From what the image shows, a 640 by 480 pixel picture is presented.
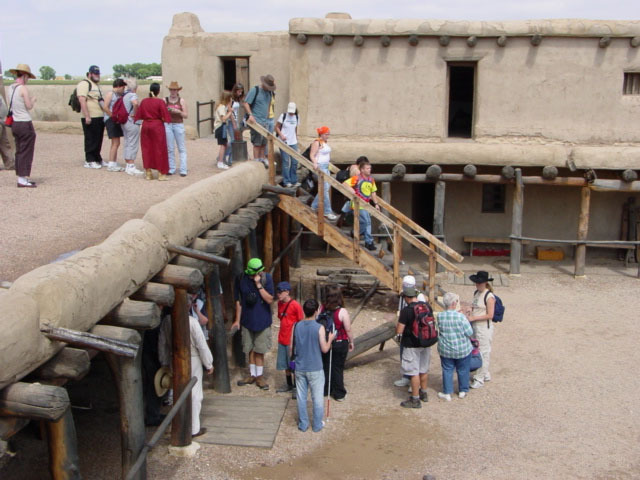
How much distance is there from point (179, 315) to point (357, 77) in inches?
382

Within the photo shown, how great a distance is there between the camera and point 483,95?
52.1 feet

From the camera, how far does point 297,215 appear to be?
12102 mm

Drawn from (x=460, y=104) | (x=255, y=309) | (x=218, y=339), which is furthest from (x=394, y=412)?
(x=460, y=104)

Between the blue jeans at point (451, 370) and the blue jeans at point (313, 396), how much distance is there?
1808 millimetres

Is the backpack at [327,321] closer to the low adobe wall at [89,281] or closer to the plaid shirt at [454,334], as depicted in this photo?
the plaid shirt at [454,334]

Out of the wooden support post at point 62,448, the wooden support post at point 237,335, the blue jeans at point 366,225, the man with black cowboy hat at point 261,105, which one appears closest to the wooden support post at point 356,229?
the blue jeans at point 366,225

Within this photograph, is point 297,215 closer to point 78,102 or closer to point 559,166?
point 78,102

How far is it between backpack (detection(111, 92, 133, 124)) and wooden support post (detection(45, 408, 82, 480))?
7.86 metres

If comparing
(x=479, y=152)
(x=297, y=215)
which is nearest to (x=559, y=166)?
(x=479, y=152)

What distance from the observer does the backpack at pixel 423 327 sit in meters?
8.87

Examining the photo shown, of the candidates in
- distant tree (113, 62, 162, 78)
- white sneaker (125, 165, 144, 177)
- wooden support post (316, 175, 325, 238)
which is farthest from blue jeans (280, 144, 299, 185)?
distant tree (113, 62, 162, 78)

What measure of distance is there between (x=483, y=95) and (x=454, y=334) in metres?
8.26

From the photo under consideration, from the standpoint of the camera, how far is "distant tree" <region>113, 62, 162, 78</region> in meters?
56.1

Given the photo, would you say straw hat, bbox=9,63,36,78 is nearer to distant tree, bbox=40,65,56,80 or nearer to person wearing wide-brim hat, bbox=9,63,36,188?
person wearing wide-brim hat, bbox=9,63,36,188
